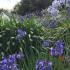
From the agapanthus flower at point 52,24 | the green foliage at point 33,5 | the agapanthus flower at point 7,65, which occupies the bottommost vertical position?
the agapanthus flower at point 7,65

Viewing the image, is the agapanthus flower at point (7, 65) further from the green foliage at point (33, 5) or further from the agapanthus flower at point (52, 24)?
the green foliage at point (33, 5)

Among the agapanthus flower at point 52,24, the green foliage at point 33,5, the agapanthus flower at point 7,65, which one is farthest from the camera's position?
the green foliage at point 33,5

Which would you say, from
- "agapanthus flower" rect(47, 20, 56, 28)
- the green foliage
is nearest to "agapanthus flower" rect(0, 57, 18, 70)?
"agapanthus flower" rect(47, 20, 56, 28)

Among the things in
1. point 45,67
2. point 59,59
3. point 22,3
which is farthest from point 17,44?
point 22,3

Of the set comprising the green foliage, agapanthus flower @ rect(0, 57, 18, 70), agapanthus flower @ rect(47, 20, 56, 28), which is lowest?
agapanthus flower @ rect(0, 57, 18, 70)

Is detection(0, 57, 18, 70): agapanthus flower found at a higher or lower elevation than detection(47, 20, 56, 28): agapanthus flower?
lower

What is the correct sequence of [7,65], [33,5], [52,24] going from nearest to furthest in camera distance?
1. [7,65]
2. [52,24]
3. [33,5]

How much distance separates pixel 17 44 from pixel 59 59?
176 centimetres

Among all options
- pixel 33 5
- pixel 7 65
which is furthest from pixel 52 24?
pixel 33 5

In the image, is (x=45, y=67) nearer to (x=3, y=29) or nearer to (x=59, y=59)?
(x=59, y=59)

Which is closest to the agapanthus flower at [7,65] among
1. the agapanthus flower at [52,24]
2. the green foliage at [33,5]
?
the agapanthus flower at [52,24]

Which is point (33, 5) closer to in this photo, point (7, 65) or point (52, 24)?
point (52, 24)

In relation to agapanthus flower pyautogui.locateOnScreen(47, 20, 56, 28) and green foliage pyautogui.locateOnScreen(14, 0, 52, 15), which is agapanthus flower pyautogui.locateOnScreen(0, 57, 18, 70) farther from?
green foliage pyautogui.locateOnScreen(14, 0, 52, 15)

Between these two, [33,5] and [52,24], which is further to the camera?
[33,5]
